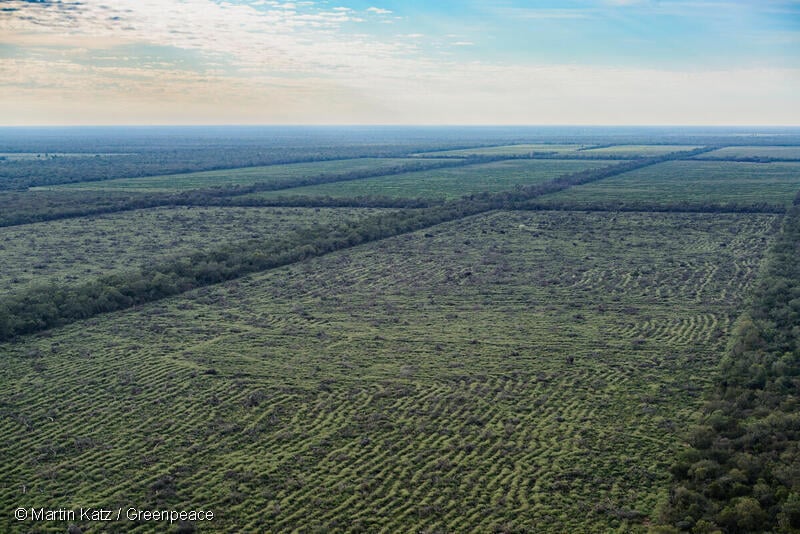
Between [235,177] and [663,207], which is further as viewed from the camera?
[235,177]

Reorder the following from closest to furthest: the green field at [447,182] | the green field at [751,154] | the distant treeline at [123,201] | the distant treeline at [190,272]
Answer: the distant treeline at [190,272], the distant treeline at [123,201], the green field at [447,182], the green field at [751,154]

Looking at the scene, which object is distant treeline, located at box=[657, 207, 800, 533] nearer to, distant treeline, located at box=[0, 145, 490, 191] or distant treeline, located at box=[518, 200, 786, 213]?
distant treeline, located at box=[518, 200, 786, 213]

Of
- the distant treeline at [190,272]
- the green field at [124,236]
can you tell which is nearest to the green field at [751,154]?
the distant treeline at [190,272]

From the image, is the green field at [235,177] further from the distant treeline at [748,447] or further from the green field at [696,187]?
Answer: the distant treeline at [748,447]

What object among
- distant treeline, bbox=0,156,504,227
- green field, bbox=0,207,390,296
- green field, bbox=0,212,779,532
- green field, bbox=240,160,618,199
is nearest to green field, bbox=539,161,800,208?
green field, bbox=240,160,618,199

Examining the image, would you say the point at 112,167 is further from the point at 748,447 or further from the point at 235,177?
the point at 748,447

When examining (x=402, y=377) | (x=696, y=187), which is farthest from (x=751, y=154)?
(x=402, y=377)

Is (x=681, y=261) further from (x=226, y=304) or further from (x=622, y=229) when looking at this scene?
(x=226, y=304)

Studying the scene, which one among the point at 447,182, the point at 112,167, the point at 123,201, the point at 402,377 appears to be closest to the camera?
the point at 402,377
